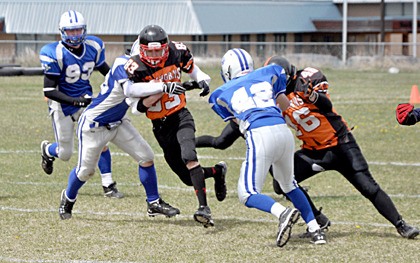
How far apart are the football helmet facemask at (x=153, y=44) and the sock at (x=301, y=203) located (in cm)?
164

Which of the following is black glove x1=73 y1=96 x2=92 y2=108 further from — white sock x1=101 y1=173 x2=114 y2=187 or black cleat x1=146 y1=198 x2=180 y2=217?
black cleat x1=146 y1=198 x2=180 y2=217

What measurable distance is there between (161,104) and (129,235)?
118 centimetres

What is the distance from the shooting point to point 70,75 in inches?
367

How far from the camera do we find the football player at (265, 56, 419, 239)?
7301 millimetres

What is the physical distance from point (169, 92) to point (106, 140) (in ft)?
3.25

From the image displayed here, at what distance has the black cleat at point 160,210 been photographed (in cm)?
801

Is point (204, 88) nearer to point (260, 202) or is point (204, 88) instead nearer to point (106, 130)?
point (106, 130)

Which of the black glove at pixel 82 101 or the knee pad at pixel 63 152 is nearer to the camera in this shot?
the black glove at pixel 82 101

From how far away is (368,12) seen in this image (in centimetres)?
4459

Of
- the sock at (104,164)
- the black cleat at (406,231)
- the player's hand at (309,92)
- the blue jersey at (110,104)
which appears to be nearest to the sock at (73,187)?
the blue jersey at (110,104)

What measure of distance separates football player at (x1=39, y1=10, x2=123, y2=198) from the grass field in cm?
45

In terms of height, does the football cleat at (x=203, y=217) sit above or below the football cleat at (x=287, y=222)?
below

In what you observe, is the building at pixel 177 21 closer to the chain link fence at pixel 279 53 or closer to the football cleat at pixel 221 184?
the chain link fence at pixel 279 53

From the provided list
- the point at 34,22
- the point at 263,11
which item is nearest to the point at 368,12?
the point at 263,11
